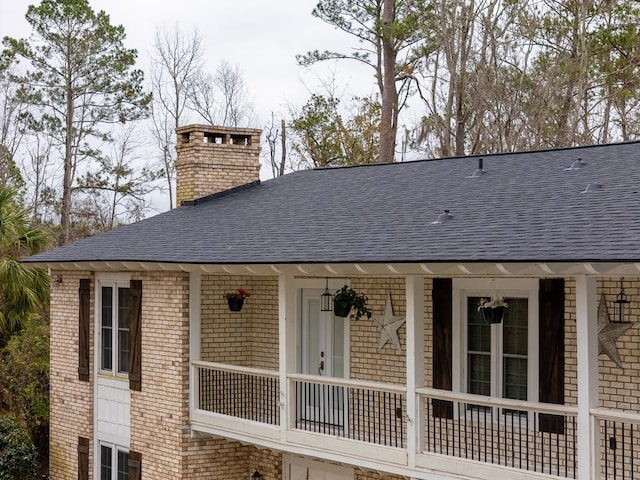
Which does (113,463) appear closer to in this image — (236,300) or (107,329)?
(107,329)

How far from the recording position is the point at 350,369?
50.7 ft

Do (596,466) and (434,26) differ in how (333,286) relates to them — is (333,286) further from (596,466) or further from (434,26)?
(434,26)

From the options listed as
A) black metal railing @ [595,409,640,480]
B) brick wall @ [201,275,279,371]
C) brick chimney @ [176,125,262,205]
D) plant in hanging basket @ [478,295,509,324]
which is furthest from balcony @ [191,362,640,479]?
brick chimney @ [176,125,262,205]

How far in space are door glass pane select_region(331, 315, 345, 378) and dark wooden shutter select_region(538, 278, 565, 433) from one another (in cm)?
403

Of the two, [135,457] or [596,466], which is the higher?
[596,466]

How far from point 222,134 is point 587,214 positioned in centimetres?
1077

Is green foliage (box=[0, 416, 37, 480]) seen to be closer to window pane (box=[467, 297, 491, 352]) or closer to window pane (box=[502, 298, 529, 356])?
window pane (box=[467, 297, 491, 352])

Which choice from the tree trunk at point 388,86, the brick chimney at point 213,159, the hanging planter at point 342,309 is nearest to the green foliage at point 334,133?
the tree trunk at point 388,86

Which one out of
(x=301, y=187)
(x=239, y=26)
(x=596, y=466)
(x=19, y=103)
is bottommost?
(x=596, y=466)

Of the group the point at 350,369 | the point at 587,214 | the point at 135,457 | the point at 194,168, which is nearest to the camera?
the point at 587,214

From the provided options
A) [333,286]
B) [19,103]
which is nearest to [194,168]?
[333,286]

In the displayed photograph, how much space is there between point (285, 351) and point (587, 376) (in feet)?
16.3

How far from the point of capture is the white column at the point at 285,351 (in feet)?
46.3

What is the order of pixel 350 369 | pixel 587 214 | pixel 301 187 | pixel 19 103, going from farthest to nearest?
1. pixel 19 103
2. pixel 301 187
3. pixel 350 369
4. pixel 587 214
